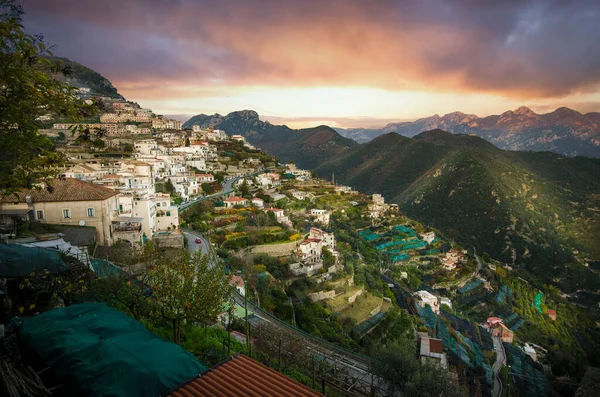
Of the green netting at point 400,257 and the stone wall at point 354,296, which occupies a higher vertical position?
the stone wall at point 354,296

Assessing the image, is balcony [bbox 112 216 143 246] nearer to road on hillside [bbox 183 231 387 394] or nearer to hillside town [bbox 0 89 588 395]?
hillside town [bbox 0 89 588 395]

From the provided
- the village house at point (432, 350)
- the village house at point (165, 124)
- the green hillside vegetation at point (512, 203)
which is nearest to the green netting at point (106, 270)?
the village house at point (432, 350)

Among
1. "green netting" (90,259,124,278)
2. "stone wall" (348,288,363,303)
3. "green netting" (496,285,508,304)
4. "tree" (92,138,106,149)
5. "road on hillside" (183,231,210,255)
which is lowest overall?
"green netting" (496,285,508,304)

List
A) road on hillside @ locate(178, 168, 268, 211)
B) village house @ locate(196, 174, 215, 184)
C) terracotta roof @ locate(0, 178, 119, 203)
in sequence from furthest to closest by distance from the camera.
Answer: village house @ locate(196, 174, 215, 184) < road on hillside @ locate(178, 168, 268, 211) < terracotta roof @ locate(0, 178, 119, 203)

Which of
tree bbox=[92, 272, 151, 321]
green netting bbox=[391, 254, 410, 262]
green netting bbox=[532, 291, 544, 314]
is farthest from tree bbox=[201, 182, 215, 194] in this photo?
green netting bbox=[532, 291, 544, 314]

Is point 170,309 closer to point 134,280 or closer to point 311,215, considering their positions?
point 134,280

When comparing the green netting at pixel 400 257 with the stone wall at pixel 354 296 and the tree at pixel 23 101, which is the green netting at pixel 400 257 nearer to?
the stone wall at pixel 354 296
